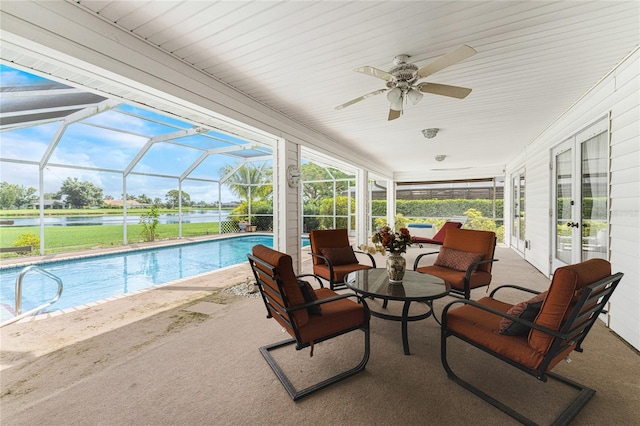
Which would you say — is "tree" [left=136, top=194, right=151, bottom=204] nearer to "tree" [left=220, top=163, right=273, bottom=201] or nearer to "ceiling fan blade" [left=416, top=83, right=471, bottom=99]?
"tree" [left=220, top=163, right=273, bottom=201]

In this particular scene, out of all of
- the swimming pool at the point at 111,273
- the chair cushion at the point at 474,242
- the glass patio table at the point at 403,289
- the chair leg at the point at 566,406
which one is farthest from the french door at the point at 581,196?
the swimming pool at the point at 111,273

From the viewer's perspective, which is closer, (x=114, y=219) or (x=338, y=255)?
(x=338, y=255)

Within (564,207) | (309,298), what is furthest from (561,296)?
(564,207)

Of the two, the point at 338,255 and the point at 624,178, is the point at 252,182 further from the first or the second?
the point at 624,178

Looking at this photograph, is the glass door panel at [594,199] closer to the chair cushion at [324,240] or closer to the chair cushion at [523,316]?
the chair cushion at [523,316]

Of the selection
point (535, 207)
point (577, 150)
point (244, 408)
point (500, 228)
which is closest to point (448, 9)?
point (244, 408)

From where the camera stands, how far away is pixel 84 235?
364 inches

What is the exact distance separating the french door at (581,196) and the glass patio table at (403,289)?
6.91ft

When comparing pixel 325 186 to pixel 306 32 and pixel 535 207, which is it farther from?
pixel 306 32

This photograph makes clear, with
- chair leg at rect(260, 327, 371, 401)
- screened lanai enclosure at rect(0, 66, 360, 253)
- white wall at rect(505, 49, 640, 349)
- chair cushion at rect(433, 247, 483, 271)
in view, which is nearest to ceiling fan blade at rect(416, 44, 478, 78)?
white wall at rect(505, 49, 640, 349)

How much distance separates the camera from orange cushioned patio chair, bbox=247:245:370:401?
6.18 ft

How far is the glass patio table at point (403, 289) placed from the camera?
2359mm

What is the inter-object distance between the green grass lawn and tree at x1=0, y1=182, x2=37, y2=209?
66 cm

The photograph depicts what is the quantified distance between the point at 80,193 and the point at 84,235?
1.66 meters
